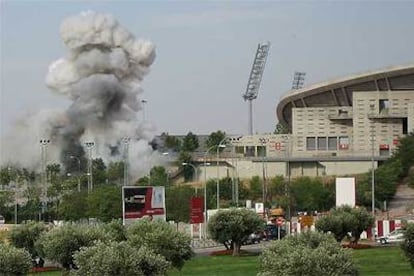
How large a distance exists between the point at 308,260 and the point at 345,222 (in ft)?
71.7

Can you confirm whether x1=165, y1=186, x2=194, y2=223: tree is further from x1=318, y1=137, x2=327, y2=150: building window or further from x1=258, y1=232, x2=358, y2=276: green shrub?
x1=258, y1=232, x2=358, y2=276: green shrub

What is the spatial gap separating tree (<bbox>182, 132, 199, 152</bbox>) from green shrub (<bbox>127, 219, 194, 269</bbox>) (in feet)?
283

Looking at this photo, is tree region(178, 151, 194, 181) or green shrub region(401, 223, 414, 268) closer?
green shrub region(401, 223, 414, 268)

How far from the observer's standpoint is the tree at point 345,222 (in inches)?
1519

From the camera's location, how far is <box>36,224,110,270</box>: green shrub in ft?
87.2

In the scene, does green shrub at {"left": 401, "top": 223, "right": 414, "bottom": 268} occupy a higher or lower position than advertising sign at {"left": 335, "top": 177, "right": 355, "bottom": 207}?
lower

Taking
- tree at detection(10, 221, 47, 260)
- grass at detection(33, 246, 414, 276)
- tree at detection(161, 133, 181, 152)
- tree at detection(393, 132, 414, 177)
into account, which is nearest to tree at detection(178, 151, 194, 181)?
tree at detection(161, 133, 181, 152)

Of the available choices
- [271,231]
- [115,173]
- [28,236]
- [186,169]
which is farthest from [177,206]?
[186,169]

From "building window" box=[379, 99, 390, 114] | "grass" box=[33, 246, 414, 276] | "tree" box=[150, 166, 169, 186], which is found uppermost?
"building window" box=[379, 99, 390, 114]

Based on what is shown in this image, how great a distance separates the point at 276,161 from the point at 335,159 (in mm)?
6185

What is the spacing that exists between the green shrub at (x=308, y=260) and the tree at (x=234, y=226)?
2003 centimetres

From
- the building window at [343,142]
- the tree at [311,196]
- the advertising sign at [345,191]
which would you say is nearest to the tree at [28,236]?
the advertising sign at [345,191]

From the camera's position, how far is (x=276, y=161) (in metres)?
97.4

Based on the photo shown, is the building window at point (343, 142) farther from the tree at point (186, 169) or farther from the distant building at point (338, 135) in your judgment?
the tree at point (186, 169)
